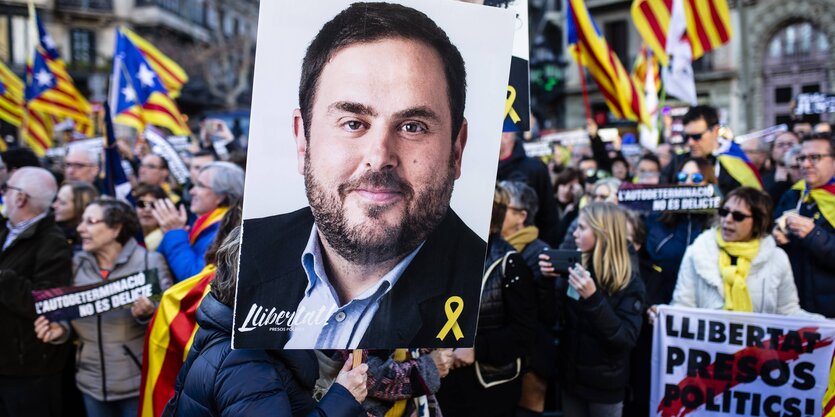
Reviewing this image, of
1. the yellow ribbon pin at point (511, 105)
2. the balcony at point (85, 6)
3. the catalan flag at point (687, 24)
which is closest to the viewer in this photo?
the yellow ribbon pin at point (511, 105)

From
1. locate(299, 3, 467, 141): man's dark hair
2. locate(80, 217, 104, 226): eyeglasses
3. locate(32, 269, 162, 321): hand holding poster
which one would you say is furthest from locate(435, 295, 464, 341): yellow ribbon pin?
locate(80, 217, 104, 226): eyeglasses

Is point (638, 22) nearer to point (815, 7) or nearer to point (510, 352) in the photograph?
point (510, 352)

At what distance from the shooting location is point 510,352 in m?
3.40

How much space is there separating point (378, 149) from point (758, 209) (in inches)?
120

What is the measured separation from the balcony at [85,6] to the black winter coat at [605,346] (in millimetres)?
43049

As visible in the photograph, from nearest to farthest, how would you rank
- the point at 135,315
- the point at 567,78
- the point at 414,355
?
the point at 414,355 < the point at 135,315 < the point at 567,78

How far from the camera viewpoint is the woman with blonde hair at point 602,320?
3.65 meters

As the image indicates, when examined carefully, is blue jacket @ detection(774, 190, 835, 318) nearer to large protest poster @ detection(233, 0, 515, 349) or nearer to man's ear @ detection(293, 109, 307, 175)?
large protest poster @ detection(233, 0, 515, 349)

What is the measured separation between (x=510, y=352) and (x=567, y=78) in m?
31.7

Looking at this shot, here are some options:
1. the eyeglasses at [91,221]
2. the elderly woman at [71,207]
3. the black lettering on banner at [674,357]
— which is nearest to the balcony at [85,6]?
the elderly woman at [71,207]

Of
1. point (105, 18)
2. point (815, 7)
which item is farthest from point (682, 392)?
point (105, 18)

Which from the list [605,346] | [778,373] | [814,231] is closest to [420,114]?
[605,346]

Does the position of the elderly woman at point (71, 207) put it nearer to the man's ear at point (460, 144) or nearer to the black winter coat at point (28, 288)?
the black winter coat at point (28, 288)

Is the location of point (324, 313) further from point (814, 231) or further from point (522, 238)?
point (814, 231)
